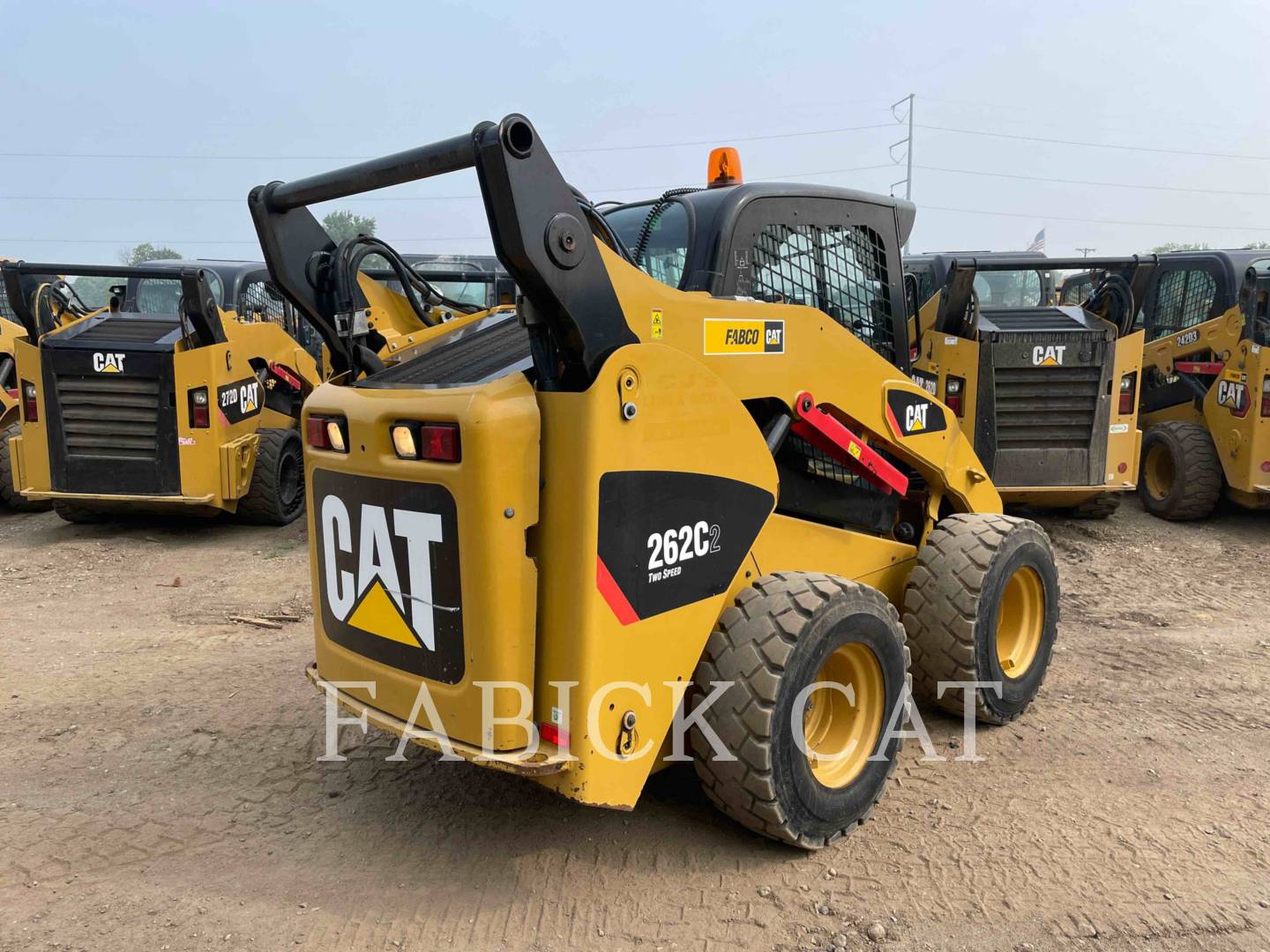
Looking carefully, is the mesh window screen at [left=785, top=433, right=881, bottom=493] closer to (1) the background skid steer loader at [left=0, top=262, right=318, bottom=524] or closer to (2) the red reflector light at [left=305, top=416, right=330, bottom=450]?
(2) the red reflector light at [left=305, top=416, right=330, bottom=450]

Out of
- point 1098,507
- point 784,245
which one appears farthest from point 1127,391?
point 784,245

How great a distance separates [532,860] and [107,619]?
3886 millimetres

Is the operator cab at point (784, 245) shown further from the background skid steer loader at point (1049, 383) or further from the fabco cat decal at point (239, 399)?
the fabco cat decal at point (239, 399)

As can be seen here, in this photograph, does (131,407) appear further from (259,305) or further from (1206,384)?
(1206,384)

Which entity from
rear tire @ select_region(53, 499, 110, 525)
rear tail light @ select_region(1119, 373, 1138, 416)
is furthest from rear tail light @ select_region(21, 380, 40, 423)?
rear tail light @ select_region(1119, 373, 1138, 416)

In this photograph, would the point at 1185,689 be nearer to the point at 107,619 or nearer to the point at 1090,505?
the point at 1090,505

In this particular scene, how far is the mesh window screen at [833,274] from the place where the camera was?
11.5 feet

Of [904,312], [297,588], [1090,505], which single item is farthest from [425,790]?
[1090,505]

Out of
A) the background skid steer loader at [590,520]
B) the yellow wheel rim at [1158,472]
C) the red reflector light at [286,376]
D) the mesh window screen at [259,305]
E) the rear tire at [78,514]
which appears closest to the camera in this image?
the background skid steer loader at [590,520]

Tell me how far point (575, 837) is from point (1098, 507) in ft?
20.0

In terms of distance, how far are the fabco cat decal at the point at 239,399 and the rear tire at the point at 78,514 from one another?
4.69ft

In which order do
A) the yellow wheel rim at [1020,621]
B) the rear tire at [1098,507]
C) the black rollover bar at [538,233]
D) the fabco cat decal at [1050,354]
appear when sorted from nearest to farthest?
the black rollover bar at [538,233] → the yellow wheel rim at [1020,621] → the fabco cat decal at [1050,354] → the rear tire at [1098,507]

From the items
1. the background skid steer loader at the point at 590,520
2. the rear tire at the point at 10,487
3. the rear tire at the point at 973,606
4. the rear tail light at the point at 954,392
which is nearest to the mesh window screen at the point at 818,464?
the background skid steer loader at the point at 590,520

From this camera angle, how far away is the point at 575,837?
10.5ft
